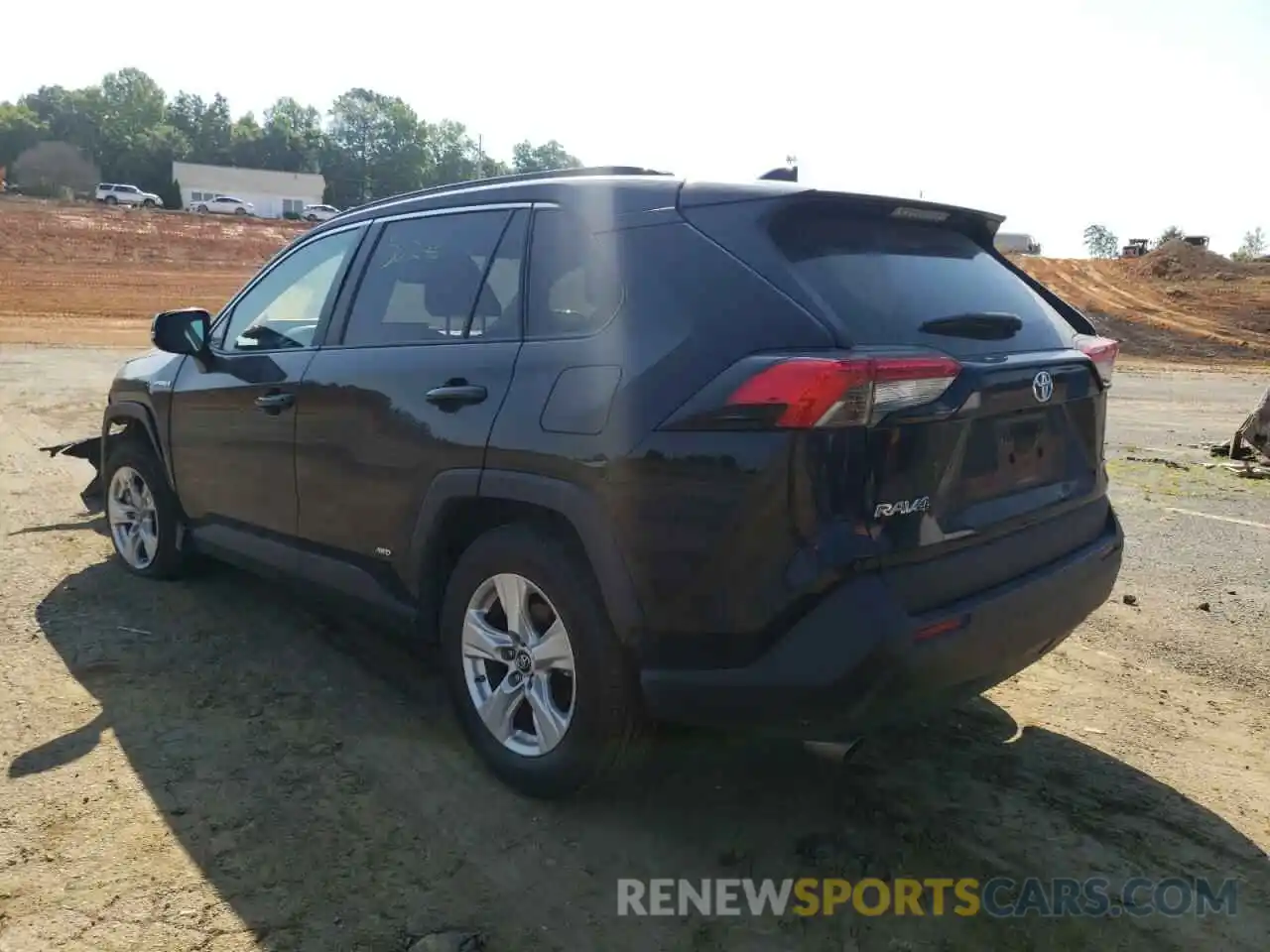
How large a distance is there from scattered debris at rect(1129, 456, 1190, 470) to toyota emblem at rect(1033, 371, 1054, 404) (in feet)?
23.2

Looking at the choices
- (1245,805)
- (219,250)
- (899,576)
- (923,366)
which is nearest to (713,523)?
(899,576)

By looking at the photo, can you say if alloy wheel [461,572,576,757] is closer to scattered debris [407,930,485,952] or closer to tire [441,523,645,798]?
tire [441,523,645,798]

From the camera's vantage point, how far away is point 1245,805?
3207 mm

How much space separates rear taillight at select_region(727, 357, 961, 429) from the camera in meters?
2.41

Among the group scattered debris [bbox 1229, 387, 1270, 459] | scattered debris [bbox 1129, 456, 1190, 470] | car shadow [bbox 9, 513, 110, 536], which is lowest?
car shadow [bbox 9, 513, 110, 536]

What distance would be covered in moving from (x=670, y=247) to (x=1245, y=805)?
2.59m

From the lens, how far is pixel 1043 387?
2910mm

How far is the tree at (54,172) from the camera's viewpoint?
220 ft

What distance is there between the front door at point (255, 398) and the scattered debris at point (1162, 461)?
26.1ft

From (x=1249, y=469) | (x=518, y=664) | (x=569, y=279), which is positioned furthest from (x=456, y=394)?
(x=1249, y=469)

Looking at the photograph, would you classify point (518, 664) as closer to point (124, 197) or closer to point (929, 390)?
point (929, 390)

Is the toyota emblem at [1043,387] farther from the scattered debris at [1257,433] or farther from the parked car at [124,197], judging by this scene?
the parked car at [124,197]

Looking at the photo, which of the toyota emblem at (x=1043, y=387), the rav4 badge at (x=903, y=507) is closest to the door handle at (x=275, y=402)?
the rav4 badge at (x=903, y=507)

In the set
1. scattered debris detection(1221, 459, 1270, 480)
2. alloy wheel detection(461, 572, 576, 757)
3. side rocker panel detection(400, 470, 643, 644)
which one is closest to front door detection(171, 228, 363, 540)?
side rocker panel detection(400, 470, 643, 644)
